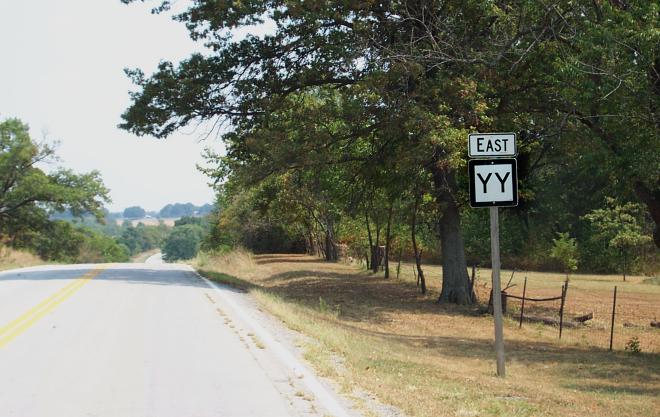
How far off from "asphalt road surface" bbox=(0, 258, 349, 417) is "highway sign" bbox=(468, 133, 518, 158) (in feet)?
12.2

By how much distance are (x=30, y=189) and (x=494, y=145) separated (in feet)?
188

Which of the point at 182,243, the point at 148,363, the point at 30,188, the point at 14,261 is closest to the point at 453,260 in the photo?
the point at 148,363

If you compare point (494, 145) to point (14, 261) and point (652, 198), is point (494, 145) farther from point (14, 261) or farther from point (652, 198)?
point (14, 261)

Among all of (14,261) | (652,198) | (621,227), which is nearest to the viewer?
(652,198)

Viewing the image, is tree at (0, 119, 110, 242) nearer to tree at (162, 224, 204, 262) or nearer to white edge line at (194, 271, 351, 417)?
white edge line at (194, 271, 351, 417)

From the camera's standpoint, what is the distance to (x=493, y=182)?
394 inches

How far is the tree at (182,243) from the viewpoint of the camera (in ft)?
529

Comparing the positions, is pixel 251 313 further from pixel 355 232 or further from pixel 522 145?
pixel 355 232

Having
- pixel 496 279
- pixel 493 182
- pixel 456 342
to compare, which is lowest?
pixel 456 342

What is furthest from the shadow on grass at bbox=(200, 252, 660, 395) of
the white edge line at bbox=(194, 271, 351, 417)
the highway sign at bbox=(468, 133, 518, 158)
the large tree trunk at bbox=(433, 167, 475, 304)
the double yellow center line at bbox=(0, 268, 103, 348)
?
the double yellow center line at bbox=(0, 268, 103, 348)

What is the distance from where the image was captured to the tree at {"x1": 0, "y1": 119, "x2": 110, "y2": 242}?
200 feet

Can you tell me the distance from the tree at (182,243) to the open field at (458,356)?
136 meters

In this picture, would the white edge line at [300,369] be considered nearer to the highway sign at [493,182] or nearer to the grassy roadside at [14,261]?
the highway sign at [493,182]

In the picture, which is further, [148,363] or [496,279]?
[496,279]
